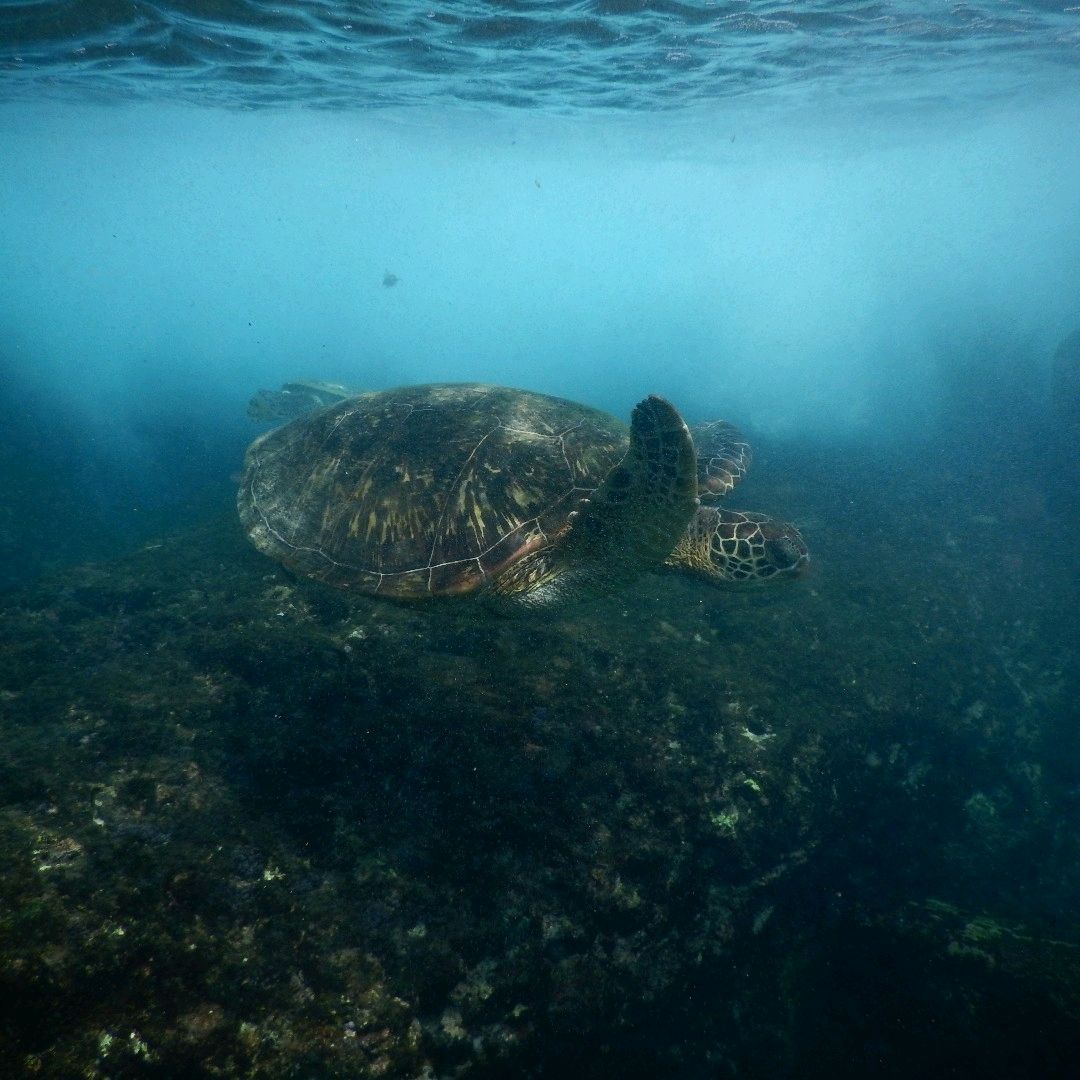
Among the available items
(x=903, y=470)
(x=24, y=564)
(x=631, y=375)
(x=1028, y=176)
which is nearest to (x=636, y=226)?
(x=1028, y=176)

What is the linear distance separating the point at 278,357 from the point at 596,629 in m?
62.3

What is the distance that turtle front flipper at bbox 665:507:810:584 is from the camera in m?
4.64

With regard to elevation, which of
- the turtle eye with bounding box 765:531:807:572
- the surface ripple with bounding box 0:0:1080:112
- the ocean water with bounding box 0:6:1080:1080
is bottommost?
the ocean water with bounding box 0:6:1080:1080

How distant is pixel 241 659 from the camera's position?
4.70 m

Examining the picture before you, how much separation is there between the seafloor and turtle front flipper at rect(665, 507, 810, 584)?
1160 mm

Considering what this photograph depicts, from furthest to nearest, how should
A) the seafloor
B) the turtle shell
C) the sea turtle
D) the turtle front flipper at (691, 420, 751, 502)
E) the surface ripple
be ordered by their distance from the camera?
the surface ripple < the turtle front flipper at (691, 420, 751, 502) < the turtle shell < the sea turtle < the seafloor

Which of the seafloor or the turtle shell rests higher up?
the turtle shell

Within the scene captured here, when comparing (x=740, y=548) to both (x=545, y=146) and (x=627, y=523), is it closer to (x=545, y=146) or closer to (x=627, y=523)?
(x=627, y=523)

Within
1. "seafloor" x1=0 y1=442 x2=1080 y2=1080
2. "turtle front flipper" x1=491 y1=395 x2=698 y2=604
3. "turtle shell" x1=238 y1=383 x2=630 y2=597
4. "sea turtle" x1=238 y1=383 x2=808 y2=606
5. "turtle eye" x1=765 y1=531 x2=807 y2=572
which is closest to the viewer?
"seafloor" x1=0 y1=442 x2=1080 y2=1080

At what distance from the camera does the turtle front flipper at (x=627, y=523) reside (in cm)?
354

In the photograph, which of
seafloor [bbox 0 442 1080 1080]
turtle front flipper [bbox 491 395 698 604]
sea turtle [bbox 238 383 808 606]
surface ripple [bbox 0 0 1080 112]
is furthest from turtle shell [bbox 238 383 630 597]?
surface ripple [bbox 0 0 1080 112]

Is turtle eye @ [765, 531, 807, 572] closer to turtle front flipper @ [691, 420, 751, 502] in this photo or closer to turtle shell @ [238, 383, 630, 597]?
turtle front flipper @ [691, 420, 751, 502]

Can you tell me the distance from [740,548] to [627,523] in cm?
136

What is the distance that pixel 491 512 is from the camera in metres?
4.81
